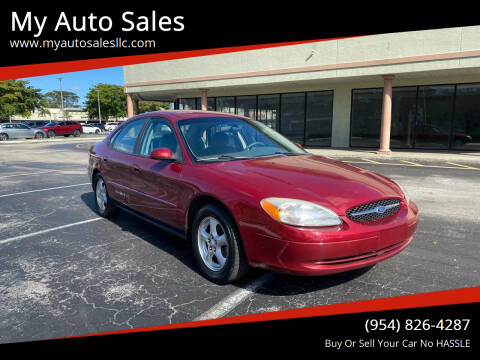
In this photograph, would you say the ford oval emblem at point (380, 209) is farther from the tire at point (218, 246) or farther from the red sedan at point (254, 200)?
the tire at point (218, 246)

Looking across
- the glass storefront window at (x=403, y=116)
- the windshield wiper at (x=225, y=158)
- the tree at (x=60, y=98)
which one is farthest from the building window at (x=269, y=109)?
the tree at (x=60, y=98)

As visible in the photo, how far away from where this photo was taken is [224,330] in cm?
273

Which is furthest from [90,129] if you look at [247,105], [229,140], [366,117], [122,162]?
[229,140]

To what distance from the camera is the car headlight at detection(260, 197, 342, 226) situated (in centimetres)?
283

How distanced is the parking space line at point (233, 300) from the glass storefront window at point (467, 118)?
16333 mm

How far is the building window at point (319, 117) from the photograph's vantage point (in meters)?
19.3

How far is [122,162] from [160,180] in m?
1.11

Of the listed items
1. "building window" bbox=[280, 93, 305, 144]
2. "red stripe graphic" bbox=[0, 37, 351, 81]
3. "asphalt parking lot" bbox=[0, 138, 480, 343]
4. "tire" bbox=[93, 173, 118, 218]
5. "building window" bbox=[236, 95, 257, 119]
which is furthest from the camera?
"building window" bbox=[236, 95, 257, 119]

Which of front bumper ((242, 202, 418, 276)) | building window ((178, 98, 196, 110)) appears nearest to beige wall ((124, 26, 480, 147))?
building window ((178, 98, 196, 110))

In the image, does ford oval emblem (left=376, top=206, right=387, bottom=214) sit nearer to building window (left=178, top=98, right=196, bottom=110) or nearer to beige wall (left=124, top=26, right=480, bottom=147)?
beige wall (left=124, top=26, right=480, bottom=147)

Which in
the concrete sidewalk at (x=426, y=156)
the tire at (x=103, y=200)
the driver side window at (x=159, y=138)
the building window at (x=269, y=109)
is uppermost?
the building window at (x=269, y=109)

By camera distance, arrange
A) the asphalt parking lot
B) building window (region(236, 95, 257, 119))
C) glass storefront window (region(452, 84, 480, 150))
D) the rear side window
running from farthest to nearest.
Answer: building window (region(236, 95, 257, 119)) → glass storefront window (region(452, 84, 480, 150)) → the rear side window → the asphalt parking lot

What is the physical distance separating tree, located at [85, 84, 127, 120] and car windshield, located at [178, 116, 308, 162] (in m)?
66.7

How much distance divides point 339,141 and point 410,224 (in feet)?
53.7
